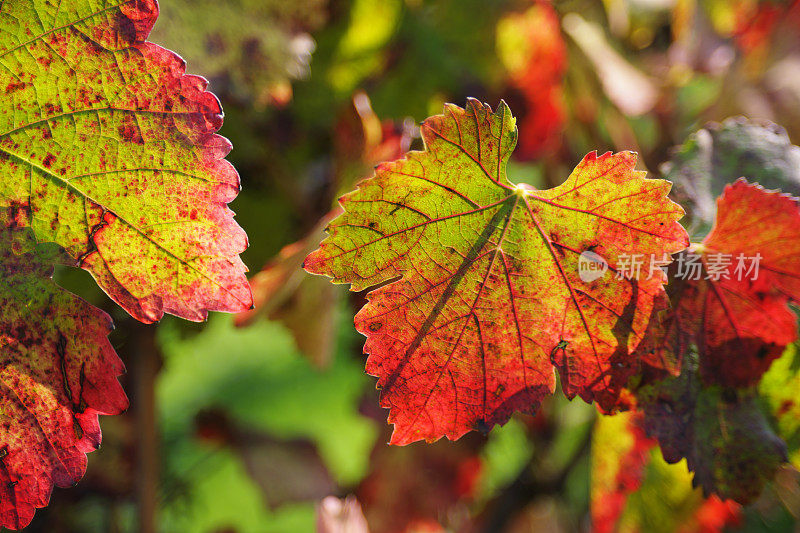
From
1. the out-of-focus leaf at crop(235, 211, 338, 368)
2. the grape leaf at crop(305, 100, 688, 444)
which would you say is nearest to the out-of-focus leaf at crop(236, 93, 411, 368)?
the out-of-focus leaf at crop(235, 211, 338, 368)

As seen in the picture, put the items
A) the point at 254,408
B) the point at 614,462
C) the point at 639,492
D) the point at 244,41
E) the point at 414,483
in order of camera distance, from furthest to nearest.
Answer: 1. the point at 254,408
2. the point at 414,483
3. the point at 639,492
4. the point at 614,462
5. the point at 244,41

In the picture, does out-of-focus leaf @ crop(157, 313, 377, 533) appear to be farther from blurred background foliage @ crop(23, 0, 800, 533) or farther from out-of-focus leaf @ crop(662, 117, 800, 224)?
out-of-focus leaf @ crop(662, 117, 800, 224)

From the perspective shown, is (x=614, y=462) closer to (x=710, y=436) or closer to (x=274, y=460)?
(x=710, y=436)

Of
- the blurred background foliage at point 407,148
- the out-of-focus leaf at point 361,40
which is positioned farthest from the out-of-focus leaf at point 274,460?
the out-of-focus leaf at point 361,40

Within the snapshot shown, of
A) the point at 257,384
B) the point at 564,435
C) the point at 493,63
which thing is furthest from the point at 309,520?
the point at 493,63

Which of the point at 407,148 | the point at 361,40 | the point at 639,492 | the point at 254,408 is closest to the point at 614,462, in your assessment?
the point at 639,492

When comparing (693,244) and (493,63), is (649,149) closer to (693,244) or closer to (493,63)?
(493,63)

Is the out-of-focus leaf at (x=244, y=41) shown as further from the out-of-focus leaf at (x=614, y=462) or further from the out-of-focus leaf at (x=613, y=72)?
the out-of-focus leaf at (x=614, y=462)
